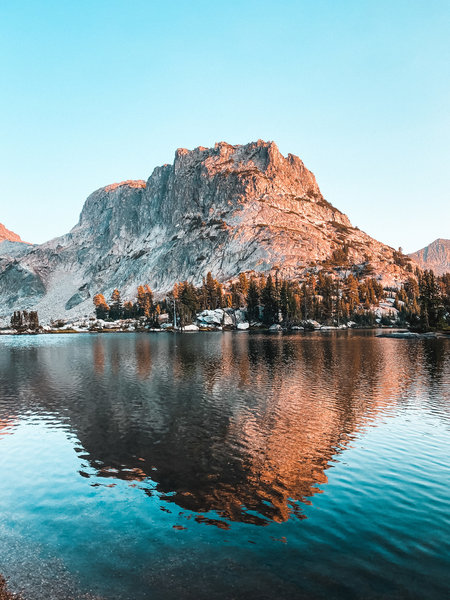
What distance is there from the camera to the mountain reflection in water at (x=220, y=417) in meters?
19.5

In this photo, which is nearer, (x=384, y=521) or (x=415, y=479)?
(x=384, y=521)

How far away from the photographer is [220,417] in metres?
33.1

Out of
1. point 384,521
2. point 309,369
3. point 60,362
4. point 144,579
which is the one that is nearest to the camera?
point 144,579

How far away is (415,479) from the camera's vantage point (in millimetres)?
20266

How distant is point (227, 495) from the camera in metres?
18.5

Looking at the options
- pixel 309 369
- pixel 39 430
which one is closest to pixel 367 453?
pixel 39 430

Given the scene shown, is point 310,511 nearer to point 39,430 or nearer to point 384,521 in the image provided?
point 384,521

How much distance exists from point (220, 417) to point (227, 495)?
14.6m

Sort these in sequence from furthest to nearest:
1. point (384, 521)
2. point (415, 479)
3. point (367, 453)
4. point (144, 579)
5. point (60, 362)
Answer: point (60, 362)
point (367, 453)
point (415, 479)
point (384, 521)
point (144, 579)

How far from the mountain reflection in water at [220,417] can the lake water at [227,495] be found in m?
0.15

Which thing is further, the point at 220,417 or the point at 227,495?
the point at 220,417

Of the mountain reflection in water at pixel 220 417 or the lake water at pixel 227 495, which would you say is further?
the mountain reflection in water at pixel 220 417

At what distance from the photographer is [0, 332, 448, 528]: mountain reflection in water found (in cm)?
1952

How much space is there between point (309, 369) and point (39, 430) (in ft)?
134
